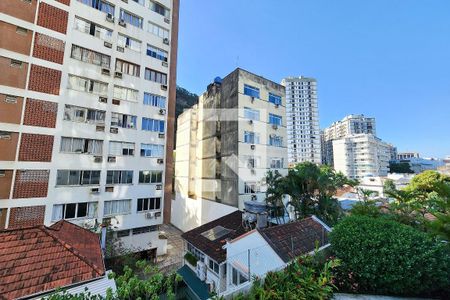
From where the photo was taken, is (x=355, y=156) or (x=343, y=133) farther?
(x=343, y=133)

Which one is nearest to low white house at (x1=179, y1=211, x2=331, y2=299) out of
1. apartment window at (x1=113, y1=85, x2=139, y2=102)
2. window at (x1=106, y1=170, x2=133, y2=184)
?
window at (x1=106, y1=170, x2=133, y2=184)

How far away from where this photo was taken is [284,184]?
58.7 ft

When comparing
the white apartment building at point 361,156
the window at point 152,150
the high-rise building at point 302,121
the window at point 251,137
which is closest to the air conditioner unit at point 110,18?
the window at point 152,150

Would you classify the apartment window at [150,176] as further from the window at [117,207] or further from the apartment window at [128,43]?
the apartment window at [128,43]

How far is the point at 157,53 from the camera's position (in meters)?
23.0

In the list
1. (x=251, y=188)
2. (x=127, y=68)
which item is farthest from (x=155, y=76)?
(x=251, y=188)

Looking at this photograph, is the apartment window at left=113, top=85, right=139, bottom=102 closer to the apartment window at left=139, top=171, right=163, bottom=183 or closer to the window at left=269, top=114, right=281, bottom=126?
the apartment window at left=139, top=171, right=163, bottom=183

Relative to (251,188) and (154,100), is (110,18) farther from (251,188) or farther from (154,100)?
(251,188)

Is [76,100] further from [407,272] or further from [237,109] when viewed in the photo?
[407,272]

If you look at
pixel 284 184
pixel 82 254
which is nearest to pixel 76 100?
pixel 82 254

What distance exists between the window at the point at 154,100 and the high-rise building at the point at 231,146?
7724mm

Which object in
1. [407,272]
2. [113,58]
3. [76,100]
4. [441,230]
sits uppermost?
[113,58]

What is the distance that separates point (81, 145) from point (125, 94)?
20.6ft

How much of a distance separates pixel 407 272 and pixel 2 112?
79.3ft
